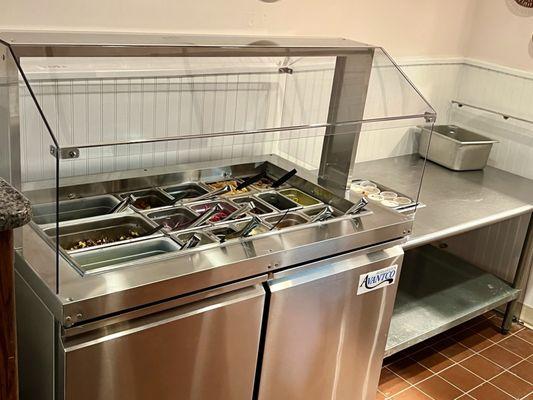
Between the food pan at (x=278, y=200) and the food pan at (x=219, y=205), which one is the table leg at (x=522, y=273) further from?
the food pan at (x=219, y=205)

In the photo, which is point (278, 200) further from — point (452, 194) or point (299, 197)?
point (452, 194)

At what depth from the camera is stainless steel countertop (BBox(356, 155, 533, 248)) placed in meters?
2.40

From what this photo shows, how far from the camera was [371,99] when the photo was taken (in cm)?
207

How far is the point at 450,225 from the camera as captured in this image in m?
2.42

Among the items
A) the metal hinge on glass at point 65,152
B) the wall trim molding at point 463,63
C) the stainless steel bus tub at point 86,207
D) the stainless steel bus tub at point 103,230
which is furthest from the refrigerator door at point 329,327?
the wall trim molding at point 463,63

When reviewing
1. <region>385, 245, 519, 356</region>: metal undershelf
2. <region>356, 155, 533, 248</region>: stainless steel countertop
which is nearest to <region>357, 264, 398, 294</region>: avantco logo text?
<region>356, 155, 533, 248</region>: stainless steel countertop

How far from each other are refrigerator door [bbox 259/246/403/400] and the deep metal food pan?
3.68ft

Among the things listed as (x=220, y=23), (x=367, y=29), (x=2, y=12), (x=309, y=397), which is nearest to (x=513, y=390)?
(x=309, y=397)

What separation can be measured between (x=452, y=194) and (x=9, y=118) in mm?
1886

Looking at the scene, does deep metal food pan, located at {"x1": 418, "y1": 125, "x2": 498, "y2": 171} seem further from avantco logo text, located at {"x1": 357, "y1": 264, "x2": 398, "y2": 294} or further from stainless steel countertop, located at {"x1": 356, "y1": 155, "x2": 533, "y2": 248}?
avantco logo text, located at {"x1": 357, "y1": 264, "x2": 398, "y2": 294}

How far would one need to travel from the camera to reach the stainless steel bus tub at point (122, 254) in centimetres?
150

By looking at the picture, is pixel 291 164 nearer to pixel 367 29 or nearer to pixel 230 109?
pixel 230 109

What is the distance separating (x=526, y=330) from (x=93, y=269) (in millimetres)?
2243

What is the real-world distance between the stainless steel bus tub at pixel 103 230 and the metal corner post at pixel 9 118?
19 centimetres
